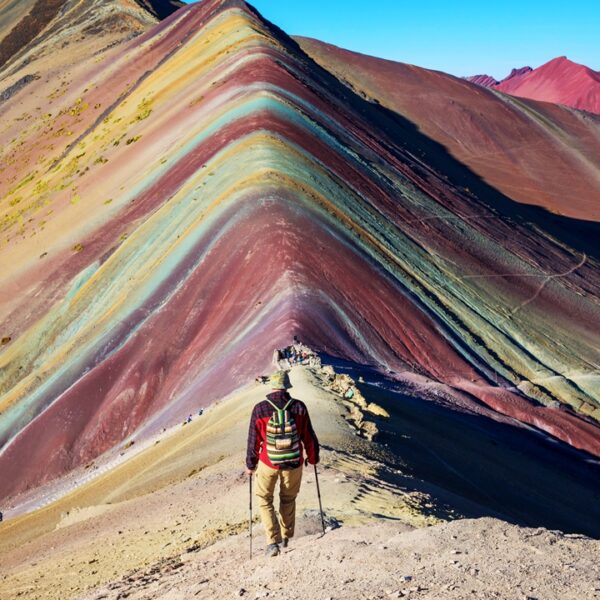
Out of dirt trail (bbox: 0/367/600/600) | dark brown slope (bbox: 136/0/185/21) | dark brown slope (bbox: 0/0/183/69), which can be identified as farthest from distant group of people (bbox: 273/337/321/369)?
dark brown slope (bbox: 136/0/185/21)

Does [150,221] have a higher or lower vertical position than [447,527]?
higher

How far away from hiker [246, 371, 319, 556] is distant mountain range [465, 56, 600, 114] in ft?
336

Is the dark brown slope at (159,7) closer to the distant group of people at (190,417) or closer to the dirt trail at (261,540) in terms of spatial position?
the distant group of people at (190,417)

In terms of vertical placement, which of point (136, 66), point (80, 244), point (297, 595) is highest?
point (136, 66)

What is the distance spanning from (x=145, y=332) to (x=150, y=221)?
8.91 meters

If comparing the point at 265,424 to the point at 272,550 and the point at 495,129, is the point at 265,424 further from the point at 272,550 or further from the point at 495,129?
the point at 495,129

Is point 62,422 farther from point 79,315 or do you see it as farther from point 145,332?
point 79,315

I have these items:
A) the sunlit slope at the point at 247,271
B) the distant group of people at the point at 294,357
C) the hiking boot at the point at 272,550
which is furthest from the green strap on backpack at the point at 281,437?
the sunlit slope at the point at 247,271

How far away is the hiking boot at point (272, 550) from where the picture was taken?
9.06 metres

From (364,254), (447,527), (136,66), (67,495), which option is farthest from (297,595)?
(136,66)

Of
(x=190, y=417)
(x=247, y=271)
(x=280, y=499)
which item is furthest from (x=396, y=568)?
(x=247, y=271)

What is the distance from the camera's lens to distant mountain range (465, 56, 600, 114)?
108562 mm

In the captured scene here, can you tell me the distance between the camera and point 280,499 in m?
9.36

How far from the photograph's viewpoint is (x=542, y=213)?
53.4 m
